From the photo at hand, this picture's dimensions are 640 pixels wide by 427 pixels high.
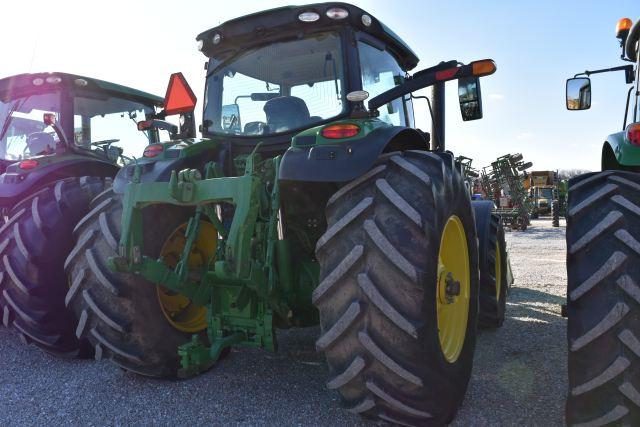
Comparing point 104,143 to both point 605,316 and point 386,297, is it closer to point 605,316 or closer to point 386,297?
point 386,297

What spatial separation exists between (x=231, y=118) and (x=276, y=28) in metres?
0.71

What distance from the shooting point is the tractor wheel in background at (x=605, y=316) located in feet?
5.96

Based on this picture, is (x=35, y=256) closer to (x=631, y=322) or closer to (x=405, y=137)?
(x=405, y=137)

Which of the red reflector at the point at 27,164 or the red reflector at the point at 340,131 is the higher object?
the red reflector at the point at 27,164

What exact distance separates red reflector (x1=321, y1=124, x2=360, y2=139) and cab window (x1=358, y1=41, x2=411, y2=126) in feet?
2.39

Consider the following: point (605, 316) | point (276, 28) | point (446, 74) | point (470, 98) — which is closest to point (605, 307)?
point (605, 316)

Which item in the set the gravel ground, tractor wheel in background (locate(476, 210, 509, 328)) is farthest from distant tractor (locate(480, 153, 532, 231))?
the gravel ground

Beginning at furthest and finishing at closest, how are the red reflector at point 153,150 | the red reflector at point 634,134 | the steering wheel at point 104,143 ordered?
the steering wheel at point 104,143, the red reflector at point 153,150, the red reflector at point 634,134

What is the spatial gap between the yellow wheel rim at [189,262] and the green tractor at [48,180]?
0.86 meters

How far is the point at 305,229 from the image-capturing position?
9.59ft

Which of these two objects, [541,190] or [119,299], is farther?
[541,190]

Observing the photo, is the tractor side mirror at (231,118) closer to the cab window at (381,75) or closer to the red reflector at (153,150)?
the red reflector at (153,150)

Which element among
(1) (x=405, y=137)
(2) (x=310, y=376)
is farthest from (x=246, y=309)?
(1) (x=405, y=137)

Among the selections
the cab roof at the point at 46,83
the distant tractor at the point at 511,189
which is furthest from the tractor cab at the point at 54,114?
the distant tractor at the point at 511,189
